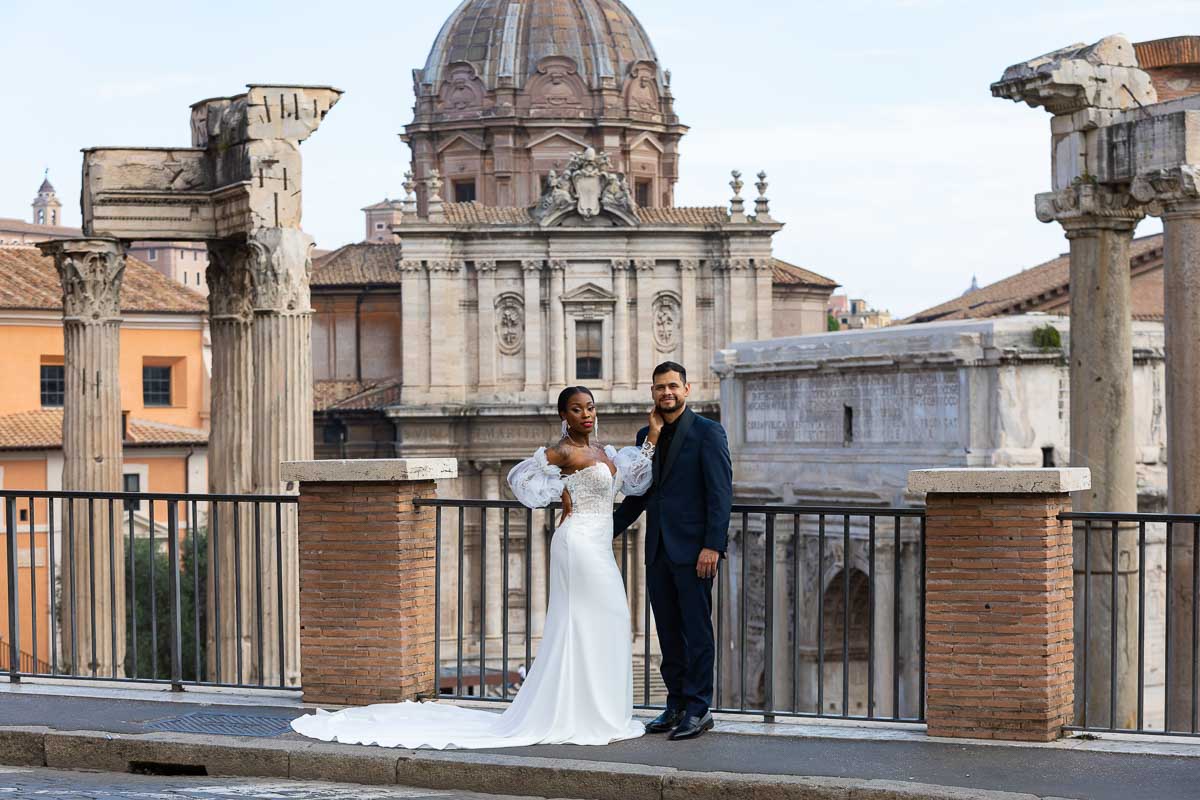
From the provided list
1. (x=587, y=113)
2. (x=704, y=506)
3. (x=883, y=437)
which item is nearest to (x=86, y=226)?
(x=704, y=506)

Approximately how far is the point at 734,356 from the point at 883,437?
524cm

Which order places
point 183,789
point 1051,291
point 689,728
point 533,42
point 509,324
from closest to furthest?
point 183,789 → point 689,728 → point 1051,291 → point 509,324 → point 533,42

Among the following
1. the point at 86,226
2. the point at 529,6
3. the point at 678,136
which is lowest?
the point at 86,226

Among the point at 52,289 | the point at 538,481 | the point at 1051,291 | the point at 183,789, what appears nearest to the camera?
the point at 183,789

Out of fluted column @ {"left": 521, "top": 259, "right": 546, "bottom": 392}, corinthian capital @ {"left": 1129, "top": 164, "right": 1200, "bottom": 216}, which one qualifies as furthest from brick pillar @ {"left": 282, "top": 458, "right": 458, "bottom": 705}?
fluted column @ {"left": 521, "top": 259, "right": 546, "bottom": 392}

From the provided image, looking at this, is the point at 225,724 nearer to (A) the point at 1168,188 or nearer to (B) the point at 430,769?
(B) the point at 430,769

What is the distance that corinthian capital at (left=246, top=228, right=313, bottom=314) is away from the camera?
18344 millimetres

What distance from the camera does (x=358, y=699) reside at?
10.0 metres

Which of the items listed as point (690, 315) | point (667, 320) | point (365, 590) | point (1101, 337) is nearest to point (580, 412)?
point (365, 590)

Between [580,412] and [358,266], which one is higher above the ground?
[358,266]

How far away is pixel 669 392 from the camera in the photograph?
9.16 meters

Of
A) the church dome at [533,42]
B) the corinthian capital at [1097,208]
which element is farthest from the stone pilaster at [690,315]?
the corinthian capital at [1097,208]

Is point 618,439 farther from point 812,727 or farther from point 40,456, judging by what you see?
point 812,727

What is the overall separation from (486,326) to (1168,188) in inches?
1672
